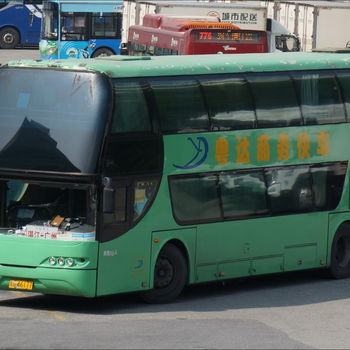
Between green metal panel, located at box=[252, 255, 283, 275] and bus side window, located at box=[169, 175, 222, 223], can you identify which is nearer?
bus side window, located at box=[169, 175, 222, 223]

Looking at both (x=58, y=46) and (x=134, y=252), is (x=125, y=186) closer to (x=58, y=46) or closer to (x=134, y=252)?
(x=134, y=252)

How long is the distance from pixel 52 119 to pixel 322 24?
1153 inches

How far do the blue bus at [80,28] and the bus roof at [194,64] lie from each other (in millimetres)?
29403

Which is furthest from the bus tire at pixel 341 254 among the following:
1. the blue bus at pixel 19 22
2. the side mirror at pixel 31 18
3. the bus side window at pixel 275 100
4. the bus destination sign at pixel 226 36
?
the side mirror at pixel 31 18

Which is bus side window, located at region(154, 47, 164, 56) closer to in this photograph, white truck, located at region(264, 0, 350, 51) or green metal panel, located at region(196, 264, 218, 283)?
white truck, located at region(264, 0, 350, 51)

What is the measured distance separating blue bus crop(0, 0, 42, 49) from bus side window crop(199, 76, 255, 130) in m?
39.9

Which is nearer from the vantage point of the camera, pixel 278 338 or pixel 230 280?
pixel 278 338

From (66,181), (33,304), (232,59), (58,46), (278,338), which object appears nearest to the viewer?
(278,338)

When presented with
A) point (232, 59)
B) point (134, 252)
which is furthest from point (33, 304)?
point (232, 59)

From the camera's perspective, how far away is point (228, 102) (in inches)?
510

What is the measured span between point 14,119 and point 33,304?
2.40 m

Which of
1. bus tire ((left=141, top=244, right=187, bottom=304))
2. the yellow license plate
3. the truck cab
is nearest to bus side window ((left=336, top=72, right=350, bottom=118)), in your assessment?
bus tire ((left=141, top=244, right=187, bottom=304))

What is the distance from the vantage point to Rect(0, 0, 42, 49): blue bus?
5159 cm

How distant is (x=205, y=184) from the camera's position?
1271 centimetres
